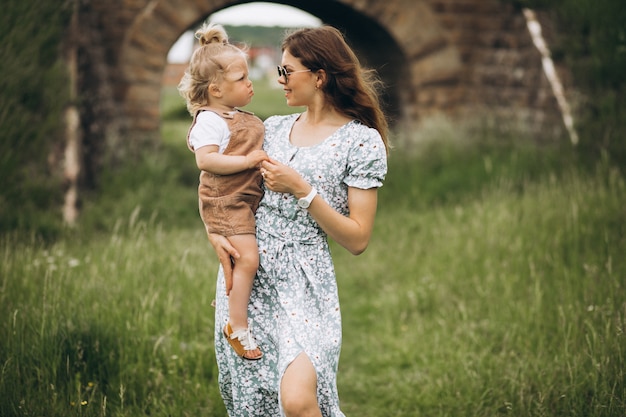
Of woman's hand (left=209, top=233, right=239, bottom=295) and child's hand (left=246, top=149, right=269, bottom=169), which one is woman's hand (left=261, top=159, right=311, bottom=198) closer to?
child's hand (left=246, top=149, right=269, bottom=169)

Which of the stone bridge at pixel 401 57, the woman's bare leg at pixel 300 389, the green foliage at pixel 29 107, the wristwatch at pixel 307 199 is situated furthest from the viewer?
the stone bridge at pixel 401 57

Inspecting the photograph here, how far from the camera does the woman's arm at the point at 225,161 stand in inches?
115

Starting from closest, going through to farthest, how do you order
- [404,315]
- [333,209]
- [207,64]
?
[333,209]
[207,64]
[404,315]

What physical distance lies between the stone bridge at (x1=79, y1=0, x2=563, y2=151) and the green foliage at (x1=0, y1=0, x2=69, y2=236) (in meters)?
0.82

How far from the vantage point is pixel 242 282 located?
293cm

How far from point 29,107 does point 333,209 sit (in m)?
5.41

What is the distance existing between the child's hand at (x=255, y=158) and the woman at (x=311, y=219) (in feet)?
0.23

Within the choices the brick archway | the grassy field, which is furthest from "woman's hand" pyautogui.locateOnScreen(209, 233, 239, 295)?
the brick archway

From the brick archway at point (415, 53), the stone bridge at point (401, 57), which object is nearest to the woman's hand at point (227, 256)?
the stone bridge at point (401, 57)

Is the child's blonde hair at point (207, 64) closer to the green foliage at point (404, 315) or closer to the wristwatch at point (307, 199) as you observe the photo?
the wristwatch at point (307, 199)

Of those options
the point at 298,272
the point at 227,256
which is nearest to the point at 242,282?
the point at 227,256

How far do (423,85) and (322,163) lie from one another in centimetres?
780

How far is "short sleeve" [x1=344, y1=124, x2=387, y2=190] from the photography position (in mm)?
2914

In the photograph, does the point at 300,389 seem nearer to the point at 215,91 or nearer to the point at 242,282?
the point at 242,282
